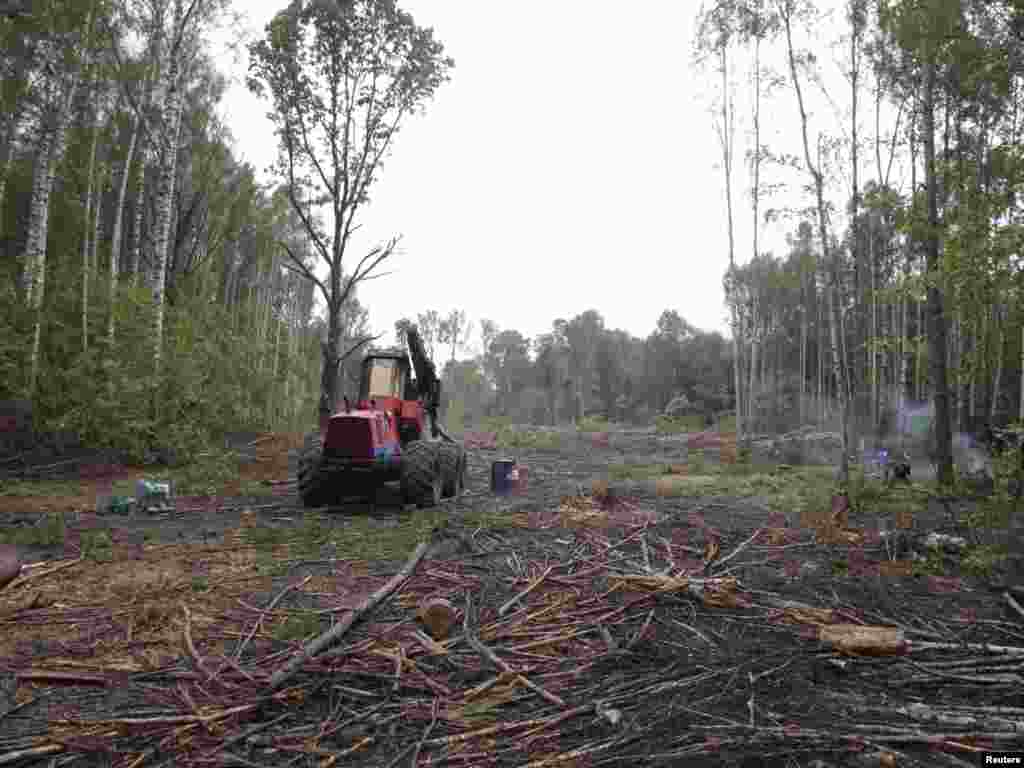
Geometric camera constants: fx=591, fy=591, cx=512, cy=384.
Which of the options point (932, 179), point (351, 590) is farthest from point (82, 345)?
point (932, 179)

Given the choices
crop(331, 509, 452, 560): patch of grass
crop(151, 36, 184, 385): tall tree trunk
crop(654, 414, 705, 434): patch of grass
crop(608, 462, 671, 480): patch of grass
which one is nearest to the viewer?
crop(331, 509, 452, 560): patch of grass

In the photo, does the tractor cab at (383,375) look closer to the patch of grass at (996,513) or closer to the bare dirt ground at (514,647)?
the bare dirt ground at (514,647)

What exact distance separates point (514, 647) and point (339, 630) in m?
1.22

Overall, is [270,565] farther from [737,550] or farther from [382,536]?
[737,550]

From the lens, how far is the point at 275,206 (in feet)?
81.5

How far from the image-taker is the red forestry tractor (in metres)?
8.70

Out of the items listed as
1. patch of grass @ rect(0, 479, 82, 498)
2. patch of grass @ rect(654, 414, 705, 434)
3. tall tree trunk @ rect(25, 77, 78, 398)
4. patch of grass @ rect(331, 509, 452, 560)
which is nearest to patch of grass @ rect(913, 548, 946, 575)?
patch of grass @ rect(331, 509, 452, 560)

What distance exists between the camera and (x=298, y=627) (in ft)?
14.1

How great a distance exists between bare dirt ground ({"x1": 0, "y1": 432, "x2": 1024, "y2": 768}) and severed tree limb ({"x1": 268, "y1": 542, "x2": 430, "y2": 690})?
44mm

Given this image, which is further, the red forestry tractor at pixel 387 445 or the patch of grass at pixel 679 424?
Answer: the patch of grass at pixel 679 424

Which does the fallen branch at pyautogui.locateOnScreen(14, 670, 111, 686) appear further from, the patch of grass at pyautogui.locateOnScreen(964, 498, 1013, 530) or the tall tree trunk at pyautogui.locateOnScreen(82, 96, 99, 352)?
the tall tree trunk at pyautogui.locateOnScreen(82, 96, 99, 352)

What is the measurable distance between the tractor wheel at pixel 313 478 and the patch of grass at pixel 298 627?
4.59 metres

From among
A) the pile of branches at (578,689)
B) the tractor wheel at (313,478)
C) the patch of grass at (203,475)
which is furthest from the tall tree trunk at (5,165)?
the pile of branches at (578,689)

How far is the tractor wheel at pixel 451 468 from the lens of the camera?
33.6 feet
